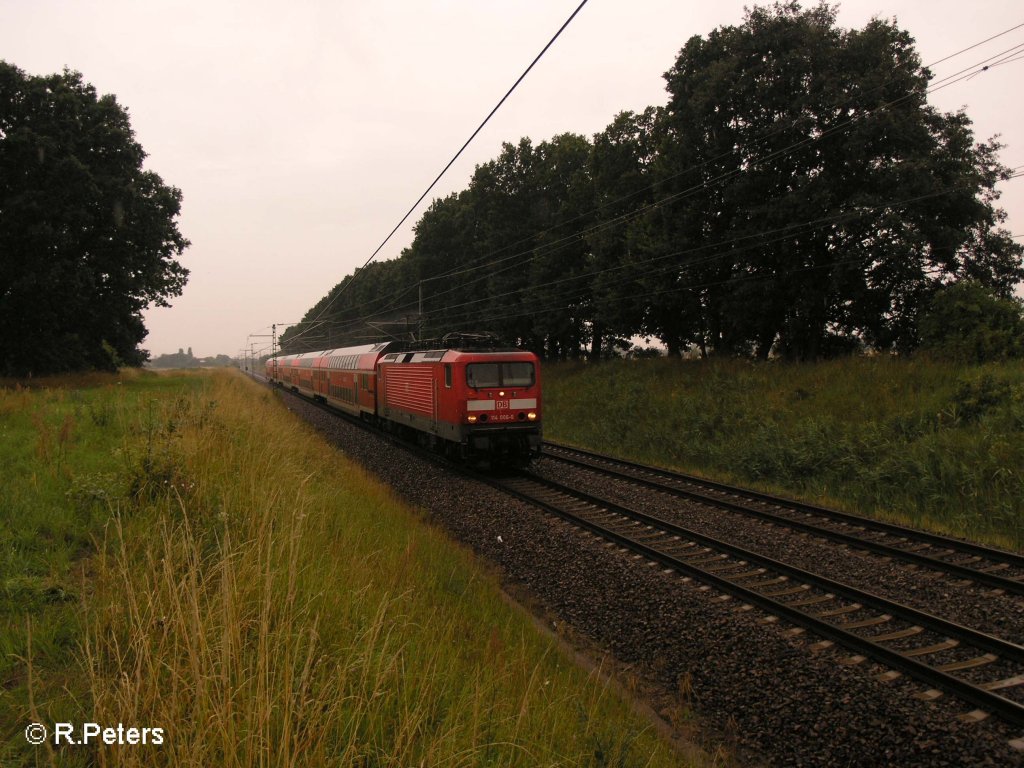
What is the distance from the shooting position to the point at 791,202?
716 inches

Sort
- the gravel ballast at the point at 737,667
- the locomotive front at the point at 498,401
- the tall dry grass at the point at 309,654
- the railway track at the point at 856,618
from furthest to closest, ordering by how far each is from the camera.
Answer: the locomotive front at the point at 498,401
the railway track at the point at 856,618
the gravel ballast at the point at 737,667
the tall dry grass at the point at 309,654

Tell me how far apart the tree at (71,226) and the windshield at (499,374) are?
16.8m

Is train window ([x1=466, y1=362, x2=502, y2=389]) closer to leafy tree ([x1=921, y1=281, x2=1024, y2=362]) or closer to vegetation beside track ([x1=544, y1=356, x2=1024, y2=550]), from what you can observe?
vegetation beside track ([x1=544, y1=356, x2=1024, y2=550])

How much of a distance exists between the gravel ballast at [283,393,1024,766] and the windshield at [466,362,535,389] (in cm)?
494

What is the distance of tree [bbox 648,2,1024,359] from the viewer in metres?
16.8

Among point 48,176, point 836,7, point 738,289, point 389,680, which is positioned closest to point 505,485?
point 389,680

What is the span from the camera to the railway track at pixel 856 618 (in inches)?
184

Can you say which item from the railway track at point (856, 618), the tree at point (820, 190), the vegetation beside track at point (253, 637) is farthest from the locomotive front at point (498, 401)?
the tree at point (820, 190)

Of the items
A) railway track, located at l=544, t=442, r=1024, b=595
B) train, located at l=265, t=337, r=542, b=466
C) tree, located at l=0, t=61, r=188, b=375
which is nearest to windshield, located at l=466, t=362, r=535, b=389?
train, located at l=265, t=337, r=542, b=466

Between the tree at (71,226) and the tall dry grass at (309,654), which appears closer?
the tall dry grass at (309,654)

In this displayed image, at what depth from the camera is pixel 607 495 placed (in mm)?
11508

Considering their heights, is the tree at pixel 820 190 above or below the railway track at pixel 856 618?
above

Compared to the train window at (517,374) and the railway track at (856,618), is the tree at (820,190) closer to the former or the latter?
the train window at (517,374)

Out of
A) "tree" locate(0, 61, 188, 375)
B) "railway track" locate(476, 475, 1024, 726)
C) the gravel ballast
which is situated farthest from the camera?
"tree" locate(0, 61, 188, 375)
